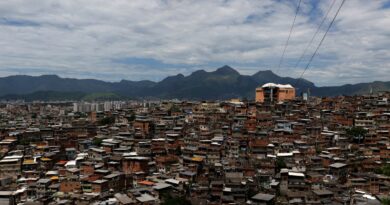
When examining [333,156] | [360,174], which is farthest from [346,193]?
[333,156]

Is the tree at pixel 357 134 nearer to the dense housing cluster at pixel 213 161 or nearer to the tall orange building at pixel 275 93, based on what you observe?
the dense housing cluster at pixel 213 161

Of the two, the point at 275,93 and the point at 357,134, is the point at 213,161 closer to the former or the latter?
the point at 357,134

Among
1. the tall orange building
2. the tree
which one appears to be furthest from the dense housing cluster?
the tall orange building

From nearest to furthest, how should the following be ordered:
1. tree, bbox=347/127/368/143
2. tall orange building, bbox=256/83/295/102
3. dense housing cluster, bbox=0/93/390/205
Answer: dense housing cluster, bbox=0/93/390/205 → tree, bbox=347/127/368/143 → tall orange building, bbox=256/83/295/102

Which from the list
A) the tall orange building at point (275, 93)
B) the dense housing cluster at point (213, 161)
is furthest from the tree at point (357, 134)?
the tall orange building at point (275, 93)

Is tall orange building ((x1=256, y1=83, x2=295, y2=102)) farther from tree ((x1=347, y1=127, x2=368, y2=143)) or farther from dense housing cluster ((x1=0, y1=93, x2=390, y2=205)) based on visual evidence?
tree ((x1=347, y1=127, x2=368, y2=143))

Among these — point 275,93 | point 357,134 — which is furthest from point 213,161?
point 275,93
